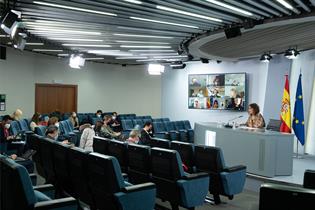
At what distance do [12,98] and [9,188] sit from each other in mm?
10411

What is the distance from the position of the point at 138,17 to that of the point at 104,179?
372cm

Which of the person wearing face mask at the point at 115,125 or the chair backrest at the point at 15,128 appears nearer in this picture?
the chair backrest at the point at 15,128

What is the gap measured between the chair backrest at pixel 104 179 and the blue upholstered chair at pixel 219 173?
6.14 feet

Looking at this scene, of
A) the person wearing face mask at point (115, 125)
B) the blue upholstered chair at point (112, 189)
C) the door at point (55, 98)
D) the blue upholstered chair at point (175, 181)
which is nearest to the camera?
the blue upholstered chair at point (112, 189)

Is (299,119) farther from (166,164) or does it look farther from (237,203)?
(166,164)

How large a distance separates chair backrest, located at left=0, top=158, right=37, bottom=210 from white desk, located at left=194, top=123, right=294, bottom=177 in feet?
16.2

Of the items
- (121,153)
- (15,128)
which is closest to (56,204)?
(121,153)

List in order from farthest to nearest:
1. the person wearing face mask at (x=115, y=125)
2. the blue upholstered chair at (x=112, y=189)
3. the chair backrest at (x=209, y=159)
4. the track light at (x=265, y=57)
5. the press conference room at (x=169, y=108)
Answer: the person wearing face mask at (x=115, y=125), the track light at (x=265, y=57), the chair backrest at (x=209, y=159), the press conference room at (x=169, y=108), the blue upholstered chair at (x=112, y=189)

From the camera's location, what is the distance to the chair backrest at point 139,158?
488 cm

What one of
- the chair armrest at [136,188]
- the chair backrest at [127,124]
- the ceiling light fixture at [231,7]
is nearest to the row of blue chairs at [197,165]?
the chair armrest at [136,188]

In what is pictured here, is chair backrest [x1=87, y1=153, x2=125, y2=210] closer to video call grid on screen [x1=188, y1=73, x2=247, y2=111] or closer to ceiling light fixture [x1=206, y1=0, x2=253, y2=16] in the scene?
ceiling light fixture [x1=206, y1=0, x2=253, y2=16]

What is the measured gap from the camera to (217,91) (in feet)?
46.1

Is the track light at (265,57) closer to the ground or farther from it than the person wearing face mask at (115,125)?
farther from it

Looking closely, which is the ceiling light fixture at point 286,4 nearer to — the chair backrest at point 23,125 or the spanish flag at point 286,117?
the spanish flag at point 286,117
